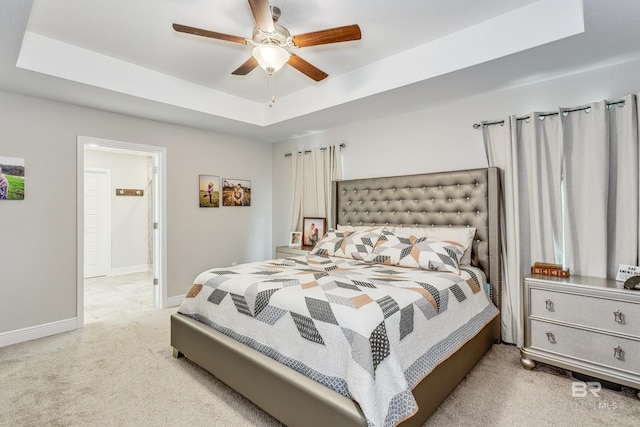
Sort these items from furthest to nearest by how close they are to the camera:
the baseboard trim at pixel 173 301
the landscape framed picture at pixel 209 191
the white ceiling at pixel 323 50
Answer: the landscape framed picture at pixel 209 191
the baseboard trim at pixel 173 301
the white ceiling at pixel 323 50

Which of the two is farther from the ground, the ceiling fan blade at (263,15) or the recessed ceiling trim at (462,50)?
the recessed ceiling trim at (462,50)

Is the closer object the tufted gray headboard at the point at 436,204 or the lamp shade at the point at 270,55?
the lamp shade at the point at 270,55

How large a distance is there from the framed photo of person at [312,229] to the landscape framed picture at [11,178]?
3.13 metres

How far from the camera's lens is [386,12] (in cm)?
225

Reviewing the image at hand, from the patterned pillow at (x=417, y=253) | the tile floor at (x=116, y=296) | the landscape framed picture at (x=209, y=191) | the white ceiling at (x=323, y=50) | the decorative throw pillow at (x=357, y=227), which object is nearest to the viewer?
the white ceiling at (x=323, y=50)

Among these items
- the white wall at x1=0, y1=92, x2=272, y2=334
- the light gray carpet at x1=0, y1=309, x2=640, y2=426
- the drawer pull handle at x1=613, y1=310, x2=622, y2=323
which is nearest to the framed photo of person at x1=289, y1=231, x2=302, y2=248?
the white wall at x1=0, y1=92, x2=272, y2=334

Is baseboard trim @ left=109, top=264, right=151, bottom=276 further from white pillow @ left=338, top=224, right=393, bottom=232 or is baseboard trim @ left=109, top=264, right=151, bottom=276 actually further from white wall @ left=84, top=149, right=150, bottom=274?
white pillow @ left=338, top=224, right=393, bottom=232

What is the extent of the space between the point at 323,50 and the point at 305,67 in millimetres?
509

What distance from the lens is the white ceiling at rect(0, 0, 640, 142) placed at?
2.13 metres

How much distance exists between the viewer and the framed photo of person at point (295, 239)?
4.60 m

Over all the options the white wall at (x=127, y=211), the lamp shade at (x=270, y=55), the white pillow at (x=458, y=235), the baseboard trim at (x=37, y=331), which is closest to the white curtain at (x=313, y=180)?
the white pillow at (x=458, y=235)

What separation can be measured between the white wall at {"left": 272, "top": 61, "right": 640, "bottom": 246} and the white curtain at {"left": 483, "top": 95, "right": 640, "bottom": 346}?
0.15 metres

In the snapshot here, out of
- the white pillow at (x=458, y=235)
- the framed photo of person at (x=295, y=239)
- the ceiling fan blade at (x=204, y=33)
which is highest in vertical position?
the ceiling fan blade at (x=204, y=33)

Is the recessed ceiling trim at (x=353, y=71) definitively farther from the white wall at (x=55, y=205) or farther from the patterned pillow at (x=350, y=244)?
the patterned pillow at (x=350, y=244)
